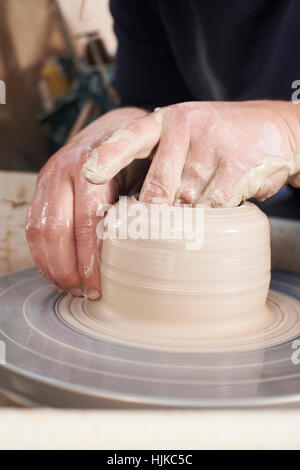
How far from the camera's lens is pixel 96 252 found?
2.82 ft

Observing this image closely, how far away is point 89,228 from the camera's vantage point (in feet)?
2.81

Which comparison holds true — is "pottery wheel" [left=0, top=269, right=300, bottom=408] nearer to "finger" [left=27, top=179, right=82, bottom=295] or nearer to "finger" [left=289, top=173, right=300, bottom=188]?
"finger" [left=27, top=179, right=82, bottom=295]

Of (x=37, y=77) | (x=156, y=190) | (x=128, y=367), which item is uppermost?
(x=156, y=190)

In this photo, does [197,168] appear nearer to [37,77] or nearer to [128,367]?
[128,367]

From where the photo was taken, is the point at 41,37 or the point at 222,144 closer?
the point at 222,144

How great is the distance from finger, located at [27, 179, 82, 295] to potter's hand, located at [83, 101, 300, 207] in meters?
0.15

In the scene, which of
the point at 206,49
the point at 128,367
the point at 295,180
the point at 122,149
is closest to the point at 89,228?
the point at 122,149

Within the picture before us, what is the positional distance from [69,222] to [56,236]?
0.10 feet

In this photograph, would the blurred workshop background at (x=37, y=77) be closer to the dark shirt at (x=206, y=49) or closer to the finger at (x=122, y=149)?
the dark shirt at (x=206, y=49)

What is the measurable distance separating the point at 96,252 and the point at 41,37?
3.64 metres

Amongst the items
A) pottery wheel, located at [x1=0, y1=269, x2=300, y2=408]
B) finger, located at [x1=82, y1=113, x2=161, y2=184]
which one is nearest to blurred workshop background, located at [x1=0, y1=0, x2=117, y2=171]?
finger, located at [x1=82, y1=113, x2=161, y2=184]

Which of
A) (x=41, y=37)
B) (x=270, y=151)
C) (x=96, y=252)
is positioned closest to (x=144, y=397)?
(x=96, y=252)

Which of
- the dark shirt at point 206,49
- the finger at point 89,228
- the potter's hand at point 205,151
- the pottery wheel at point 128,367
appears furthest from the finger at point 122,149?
the dark shirt at point 206,49

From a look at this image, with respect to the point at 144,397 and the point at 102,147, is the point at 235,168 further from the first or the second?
the point at 144,397
